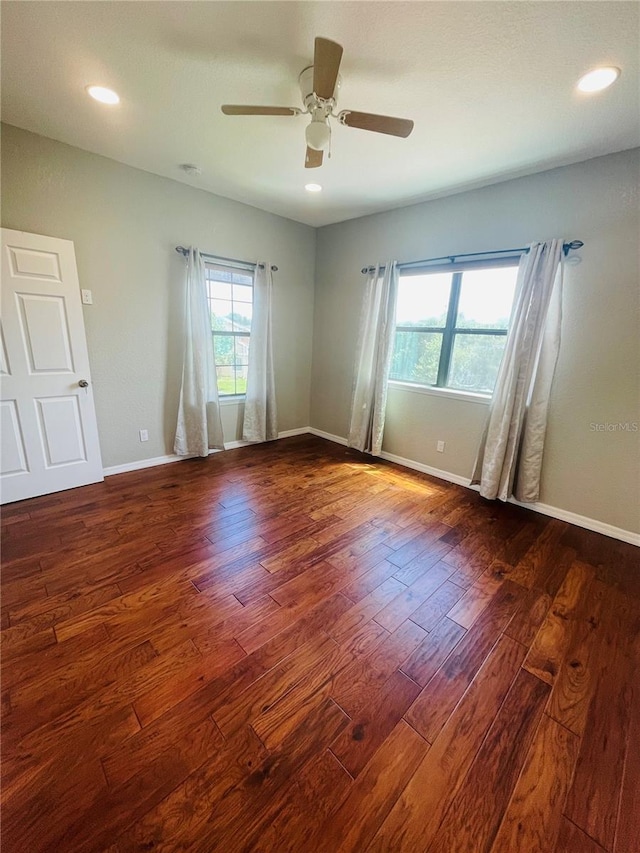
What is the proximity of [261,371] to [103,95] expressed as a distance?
2453mm

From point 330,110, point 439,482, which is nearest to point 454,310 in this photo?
point 439,482

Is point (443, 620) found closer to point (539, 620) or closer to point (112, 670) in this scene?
point (539, 620)

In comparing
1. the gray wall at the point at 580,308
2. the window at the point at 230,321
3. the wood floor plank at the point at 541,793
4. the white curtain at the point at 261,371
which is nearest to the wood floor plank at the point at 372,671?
the wood floor plank at the point at 541,793

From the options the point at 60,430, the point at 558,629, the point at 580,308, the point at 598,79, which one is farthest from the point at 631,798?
the point at 60,430

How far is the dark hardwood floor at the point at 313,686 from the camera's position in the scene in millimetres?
972

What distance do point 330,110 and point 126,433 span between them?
2.93 meters

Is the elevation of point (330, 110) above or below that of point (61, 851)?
above

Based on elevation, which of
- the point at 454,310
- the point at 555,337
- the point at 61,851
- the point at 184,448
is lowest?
the point at 61,851

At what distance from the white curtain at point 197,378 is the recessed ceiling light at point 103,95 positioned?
1.22 metres

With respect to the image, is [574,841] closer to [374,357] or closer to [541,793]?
[541,793]

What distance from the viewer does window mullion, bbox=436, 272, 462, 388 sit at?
10.1ft

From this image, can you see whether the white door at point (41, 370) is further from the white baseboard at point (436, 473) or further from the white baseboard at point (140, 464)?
the white baseboard at point (436, 473)

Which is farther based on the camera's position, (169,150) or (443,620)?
(169,150)

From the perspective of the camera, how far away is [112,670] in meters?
1.37
